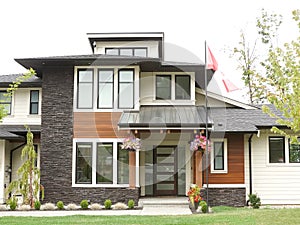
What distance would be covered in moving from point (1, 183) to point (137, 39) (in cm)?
840

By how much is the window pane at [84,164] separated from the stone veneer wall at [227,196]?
15.4ft

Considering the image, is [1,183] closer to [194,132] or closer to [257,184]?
[194,132]

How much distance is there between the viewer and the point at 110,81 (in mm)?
18844

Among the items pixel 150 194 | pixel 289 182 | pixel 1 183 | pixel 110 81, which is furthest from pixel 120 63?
pixel 289 182

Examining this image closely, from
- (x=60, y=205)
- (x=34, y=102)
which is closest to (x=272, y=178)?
(x=60, y=205)

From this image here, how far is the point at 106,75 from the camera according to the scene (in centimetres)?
1888

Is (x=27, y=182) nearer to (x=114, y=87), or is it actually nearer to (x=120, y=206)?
(x=120, y=206)

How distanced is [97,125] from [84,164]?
1.55 meters

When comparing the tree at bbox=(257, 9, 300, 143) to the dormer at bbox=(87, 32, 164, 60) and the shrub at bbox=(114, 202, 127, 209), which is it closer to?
the shrub at bbox=(114, 202, 127, 209)

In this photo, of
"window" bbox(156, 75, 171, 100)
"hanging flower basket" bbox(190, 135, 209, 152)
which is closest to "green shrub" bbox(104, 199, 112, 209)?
"hanging flower basket" bbox(190, 135, 209, 152)

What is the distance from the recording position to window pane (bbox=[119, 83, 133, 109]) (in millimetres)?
18766

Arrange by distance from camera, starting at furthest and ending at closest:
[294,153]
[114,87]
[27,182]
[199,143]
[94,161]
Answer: [294,153] < [114,87] < [94,161] < [27,182] < [199,143]

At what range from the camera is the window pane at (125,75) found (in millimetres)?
18844

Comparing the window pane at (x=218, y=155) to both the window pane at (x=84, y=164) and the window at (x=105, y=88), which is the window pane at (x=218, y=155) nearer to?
the window at (x=105, y=88)
